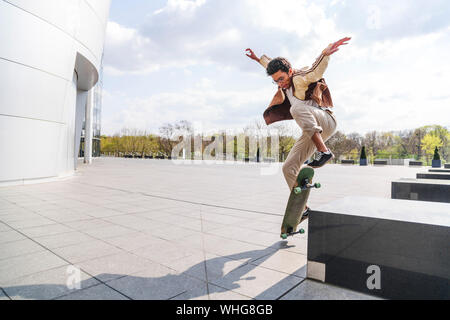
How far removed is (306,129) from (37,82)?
11.3 metres

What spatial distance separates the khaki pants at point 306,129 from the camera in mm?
3642

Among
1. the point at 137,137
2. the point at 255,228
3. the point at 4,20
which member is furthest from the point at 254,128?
the point at 255,228

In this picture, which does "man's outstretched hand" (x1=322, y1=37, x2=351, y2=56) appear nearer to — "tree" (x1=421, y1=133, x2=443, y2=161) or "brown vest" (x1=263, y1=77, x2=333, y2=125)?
"brown vest" (x1=263, y1=77, x2=333, y2=125)

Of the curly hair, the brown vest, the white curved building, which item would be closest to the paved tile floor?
the brown vest

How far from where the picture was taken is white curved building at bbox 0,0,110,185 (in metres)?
10.3

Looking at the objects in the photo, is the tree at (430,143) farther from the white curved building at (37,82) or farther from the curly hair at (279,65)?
the curly hair at (279,65)

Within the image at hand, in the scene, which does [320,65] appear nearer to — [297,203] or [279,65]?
[279,65]

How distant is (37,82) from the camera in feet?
36.5

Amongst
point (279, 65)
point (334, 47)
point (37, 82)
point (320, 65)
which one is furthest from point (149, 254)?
point (37, 82)

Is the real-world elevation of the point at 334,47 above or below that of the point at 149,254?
above

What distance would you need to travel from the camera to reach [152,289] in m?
2.83

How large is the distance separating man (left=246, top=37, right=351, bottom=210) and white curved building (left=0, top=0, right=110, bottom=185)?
33.4 ft

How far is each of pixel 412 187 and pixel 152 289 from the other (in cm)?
593
